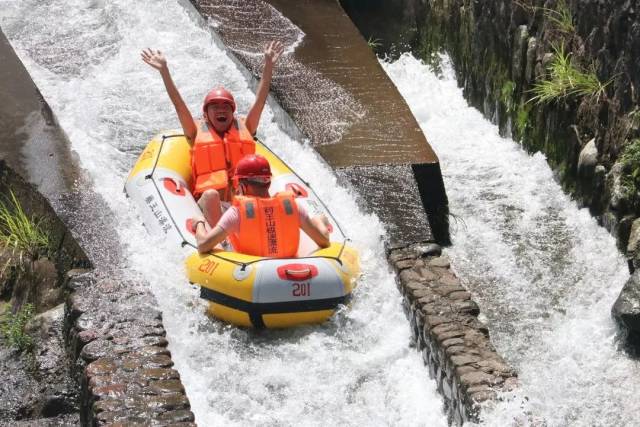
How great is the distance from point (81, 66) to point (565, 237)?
5.27 metres

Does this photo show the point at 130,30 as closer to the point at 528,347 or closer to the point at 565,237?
the point at 565,237

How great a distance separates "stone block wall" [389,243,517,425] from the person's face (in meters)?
1.56

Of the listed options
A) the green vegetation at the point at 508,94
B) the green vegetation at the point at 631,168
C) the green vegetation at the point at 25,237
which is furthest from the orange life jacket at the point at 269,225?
the green vegetation at the point at 508,94

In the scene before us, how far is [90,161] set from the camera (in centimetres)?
802

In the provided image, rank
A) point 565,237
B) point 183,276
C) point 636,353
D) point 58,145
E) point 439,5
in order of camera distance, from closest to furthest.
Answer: point 636,353 → point 183,276 → point 565,237 → point 58,145 → point 439,5

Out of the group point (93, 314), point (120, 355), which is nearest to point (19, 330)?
point (93, 314)

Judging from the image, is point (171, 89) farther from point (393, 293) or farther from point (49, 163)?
point (393, 293)

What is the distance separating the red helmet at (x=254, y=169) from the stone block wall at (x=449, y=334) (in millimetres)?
1077

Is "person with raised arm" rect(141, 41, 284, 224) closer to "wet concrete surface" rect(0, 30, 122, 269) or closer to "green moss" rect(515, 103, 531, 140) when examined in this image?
"wet concrete surface" rect(0, 30, 122, 269)

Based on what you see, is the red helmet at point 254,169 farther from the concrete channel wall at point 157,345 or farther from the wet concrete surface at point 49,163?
the wet concrete surface at point 49,163

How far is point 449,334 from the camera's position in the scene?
594 centimetres

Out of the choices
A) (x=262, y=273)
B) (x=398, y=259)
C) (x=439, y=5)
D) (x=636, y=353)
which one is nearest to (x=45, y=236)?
(x=262, y=273)

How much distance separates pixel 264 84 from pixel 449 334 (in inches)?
101

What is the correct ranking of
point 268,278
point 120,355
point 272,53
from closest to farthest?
point 120,355 → point 268,278 → point 272,53
